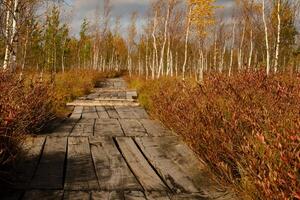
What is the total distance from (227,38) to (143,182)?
45.3m

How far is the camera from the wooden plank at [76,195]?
418 centimetres

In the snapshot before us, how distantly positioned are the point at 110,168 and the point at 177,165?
3.34 ft

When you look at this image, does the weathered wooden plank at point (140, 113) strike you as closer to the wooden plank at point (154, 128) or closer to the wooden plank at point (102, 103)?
the wooden plank at point (154, 128)

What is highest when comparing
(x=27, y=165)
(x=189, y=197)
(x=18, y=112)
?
(x=18, y=112)

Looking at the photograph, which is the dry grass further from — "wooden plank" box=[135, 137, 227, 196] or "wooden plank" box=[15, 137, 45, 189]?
"wooden plank" box=[15, 137, 45, 189]

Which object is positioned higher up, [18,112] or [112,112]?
[18,112]

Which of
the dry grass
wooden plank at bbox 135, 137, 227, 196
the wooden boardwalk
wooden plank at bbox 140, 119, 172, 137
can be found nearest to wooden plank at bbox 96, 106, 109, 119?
wooden plank at bbox 140, 119, 172, 137

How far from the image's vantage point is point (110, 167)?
529 cm

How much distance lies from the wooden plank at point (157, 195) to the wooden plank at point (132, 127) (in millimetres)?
3032

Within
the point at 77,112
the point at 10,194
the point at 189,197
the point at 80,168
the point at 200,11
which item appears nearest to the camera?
the point at 10,194

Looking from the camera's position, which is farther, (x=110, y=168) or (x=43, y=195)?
(x=110, y=168)

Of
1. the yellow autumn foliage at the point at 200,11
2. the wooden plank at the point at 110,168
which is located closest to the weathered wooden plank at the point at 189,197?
the wooden plank at the point at 110,168

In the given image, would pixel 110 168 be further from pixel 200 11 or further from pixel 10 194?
pixel 200 11

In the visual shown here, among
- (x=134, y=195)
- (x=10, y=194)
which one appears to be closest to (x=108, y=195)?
(x=134, y=195)
